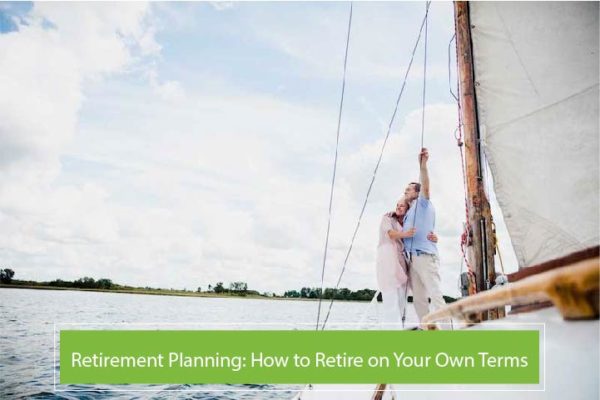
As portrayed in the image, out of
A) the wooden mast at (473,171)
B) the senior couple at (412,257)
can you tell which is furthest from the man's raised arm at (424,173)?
the wooden mast at (473,171)

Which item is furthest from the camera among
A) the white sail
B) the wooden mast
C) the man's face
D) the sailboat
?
the man's face

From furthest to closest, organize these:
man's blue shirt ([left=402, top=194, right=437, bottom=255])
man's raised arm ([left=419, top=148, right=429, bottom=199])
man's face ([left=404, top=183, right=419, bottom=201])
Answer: man's face ([left=404, top=183, right=419, bottom=201]) → man's blue shirt ([left=402, top=194, right=437, bottom=255]) → man's raised arm ([left=419, top=148, right=429, bottom=199])

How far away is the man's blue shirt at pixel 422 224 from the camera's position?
16.8 feet

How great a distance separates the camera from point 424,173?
4996 mm

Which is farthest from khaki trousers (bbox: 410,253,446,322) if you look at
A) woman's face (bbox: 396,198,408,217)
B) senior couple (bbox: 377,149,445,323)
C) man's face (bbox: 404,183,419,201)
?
man's face (bbox: 404,183,419,201)

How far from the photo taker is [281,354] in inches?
135

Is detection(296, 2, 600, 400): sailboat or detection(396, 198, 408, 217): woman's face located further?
detection(396, 198, 408, 217): woman's face

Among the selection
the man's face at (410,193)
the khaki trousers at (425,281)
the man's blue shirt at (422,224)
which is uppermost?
the man's face at (410,193)

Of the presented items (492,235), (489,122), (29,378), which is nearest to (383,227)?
(492,235)

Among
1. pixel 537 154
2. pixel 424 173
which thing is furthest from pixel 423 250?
pixel 537 154

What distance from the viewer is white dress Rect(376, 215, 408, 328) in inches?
205

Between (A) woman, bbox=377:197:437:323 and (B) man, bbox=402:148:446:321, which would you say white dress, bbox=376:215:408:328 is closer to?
(A) woman, bbox=377:197:437:323

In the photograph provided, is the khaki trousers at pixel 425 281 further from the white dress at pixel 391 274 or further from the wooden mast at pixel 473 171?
the wooden mast at pixel 473 171

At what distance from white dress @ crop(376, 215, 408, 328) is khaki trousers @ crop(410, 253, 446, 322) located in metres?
0.14
